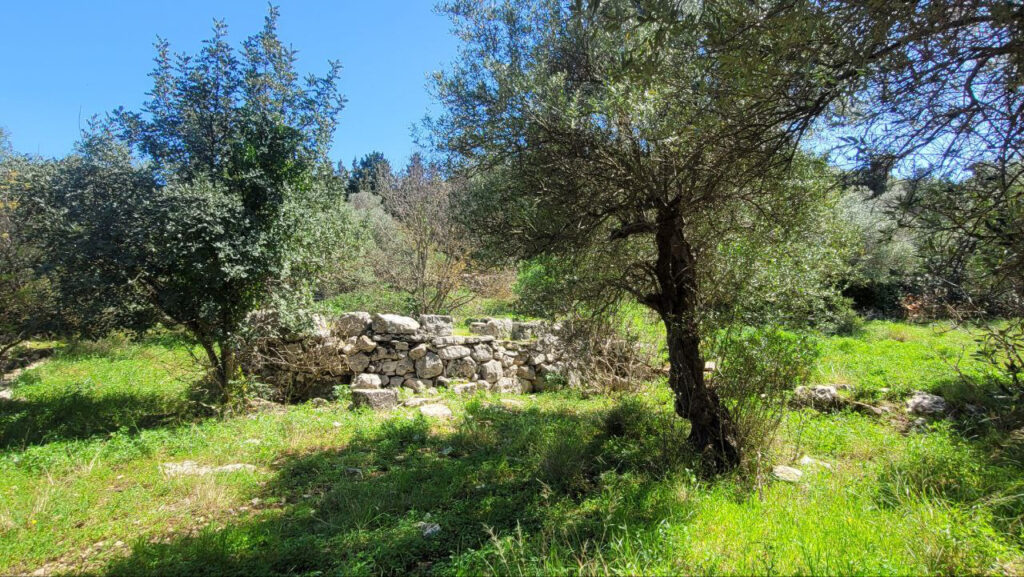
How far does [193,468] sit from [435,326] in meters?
5.06

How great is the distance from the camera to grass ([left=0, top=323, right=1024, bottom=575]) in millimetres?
2926

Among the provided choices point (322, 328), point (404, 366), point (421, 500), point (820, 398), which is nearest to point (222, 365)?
point (322, 328)

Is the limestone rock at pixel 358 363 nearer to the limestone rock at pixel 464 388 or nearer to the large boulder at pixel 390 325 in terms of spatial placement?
the large boulder at pixel 390 325

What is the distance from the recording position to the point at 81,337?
7.30m

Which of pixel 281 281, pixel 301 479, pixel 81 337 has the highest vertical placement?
pixel 281 281

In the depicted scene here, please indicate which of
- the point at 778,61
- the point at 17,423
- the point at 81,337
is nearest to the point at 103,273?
the point at 81,337

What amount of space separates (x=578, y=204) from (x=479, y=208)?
4.16 ft

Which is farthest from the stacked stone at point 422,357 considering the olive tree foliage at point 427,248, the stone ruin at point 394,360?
the olive tree foliage at point 427,248

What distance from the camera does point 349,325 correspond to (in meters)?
9.25

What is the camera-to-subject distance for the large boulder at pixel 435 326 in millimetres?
9652

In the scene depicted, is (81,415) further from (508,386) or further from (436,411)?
(508,386)

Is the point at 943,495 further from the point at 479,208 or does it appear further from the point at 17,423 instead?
the point at 17,423

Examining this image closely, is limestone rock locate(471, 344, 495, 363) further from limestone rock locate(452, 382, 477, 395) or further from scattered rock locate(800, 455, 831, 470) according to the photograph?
scattered rock locate(800, 455, 831, 470)

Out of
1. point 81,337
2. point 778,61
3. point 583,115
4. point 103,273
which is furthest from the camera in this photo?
point 81,337
